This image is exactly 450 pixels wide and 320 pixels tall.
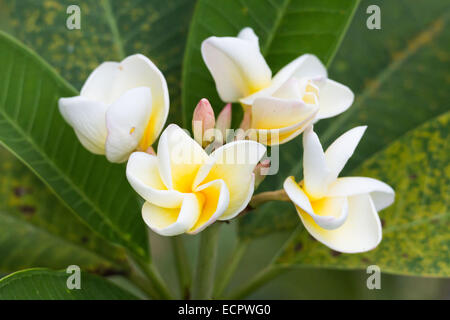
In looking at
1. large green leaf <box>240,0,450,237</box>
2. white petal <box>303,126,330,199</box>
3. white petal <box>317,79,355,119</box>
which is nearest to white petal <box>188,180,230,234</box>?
white petal <box>303,126,330,199</box>

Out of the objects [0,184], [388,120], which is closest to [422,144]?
[388,120]

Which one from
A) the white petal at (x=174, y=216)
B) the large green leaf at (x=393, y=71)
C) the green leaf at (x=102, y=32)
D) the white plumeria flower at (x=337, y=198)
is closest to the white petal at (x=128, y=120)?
the white petal at (x=174, y=216)

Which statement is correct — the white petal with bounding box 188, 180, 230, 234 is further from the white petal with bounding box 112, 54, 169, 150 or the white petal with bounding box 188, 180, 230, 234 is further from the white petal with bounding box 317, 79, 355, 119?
the white petal with bounding box 317, 79, 355, 119

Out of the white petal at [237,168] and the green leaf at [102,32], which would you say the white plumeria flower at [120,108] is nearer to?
the white petal at [237,168]

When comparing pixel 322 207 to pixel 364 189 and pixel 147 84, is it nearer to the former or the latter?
pixel 364 189

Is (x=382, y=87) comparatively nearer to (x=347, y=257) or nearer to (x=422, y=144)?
(x=422, y=144)

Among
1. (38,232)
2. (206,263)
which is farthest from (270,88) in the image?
(38,232)
